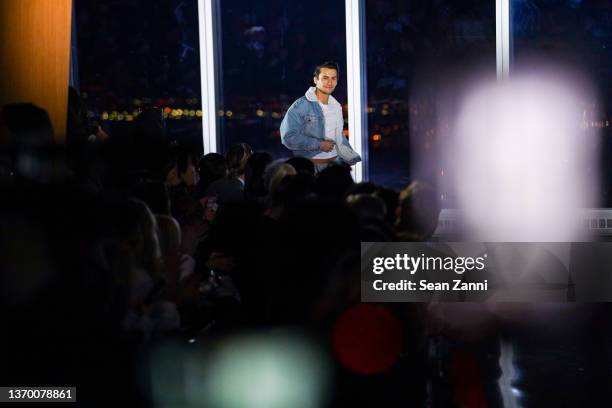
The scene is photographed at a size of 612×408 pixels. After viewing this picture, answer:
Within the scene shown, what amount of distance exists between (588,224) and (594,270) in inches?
31.5

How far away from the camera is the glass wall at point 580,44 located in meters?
7.34

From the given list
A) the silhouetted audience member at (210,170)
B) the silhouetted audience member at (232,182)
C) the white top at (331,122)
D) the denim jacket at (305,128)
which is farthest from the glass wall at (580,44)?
the silhouetted audience member at (210,170)

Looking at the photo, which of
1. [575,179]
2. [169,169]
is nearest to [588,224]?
[575,179]

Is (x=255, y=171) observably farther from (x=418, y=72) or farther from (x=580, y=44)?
(x=580, y=44)

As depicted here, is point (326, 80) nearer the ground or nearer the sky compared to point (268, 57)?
nearer the ground

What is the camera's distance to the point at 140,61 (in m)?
7.66

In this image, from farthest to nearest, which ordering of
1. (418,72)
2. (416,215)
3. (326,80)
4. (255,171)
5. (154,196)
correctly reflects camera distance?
(418,72) < (326,80) < (255,171) < (154,196) < (416,215)

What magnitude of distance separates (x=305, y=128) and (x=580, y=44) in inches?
103

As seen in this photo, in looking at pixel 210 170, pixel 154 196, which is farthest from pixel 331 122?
pixel 154 196

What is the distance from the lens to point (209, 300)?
11.8 ft

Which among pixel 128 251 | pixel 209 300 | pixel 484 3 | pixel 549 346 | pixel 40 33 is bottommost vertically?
pixel 549 346

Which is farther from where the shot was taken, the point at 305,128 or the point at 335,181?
the point at 305,128

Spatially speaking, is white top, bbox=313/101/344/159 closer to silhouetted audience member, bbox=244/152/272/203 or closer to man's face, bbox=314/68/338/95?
man's face, bbox=314/68/338/95

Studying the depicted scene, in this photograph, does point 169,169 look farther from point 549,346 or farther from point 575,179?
point 575,179
